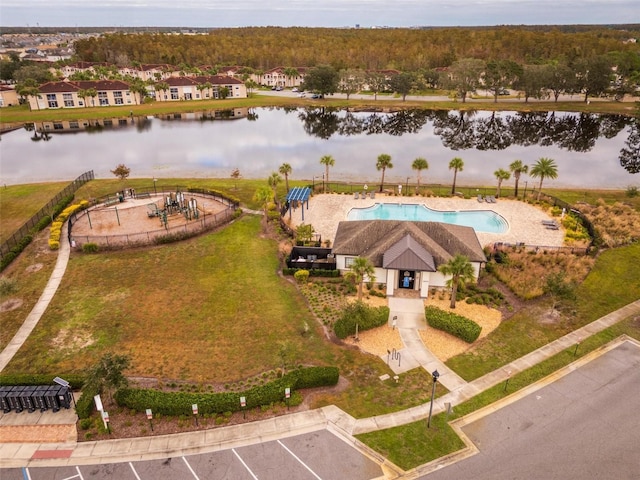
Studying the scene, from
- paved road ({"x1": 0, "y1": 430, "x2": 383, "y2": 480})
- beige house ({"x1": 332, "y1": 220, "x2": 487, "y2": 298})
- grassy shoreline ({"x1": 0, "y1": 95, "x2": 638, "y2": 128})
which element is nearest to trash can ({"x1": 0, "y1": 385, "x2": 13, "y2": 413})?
paved road ({"x1": 0, "y1": 430, "x2": 383, "y2": 480})

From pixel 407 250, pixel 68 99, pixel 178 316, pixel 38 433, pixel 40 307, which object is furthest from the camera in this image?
pixel 68 99

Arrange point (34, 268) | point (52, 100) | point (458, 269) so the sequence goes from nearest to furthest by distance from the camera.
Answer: point (458, 269) → point (34, 268) → point (52, 100)

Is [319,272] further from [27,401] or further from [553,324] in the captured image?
[27,401]

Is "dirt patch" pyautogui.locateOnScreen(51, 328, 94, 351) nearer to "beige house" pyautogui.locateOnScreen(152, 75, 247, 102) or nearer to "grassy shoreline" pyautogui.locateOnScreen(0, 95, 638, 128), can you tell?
"grassy shoreline" pyautogui.locateOnScreen(0, 95, 638, 128)

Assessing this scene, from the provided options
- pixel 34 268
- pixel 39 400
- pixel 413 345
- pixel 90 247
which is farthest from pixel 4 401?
pixel 413 345

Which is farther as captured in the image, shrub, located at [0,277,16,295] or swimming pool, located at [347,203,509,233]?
swimming pool, located at [347,203,509,233]

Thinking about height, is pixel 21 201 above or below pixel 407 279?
above

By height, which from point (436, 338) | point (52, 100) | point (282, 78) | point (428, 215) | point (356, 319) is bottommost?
point (436, 338)
